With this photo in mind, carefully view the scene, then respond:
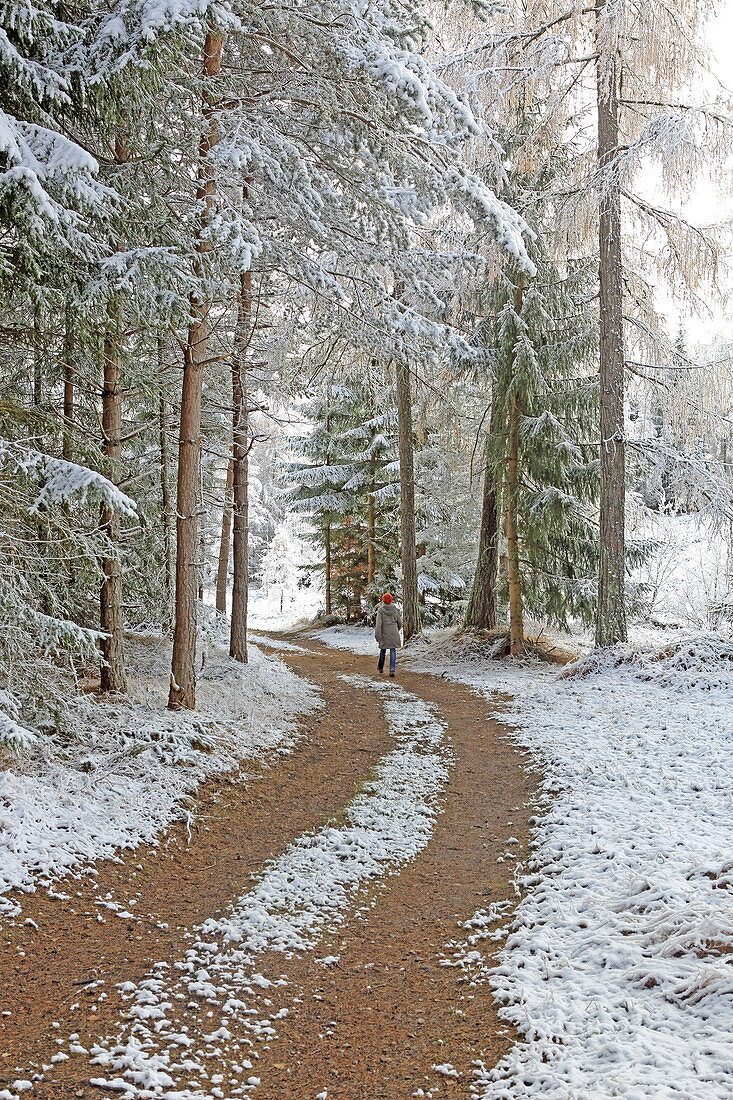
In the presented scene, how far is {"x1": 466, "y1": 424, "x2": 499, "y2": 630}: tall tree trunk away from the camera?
16578 millimetres

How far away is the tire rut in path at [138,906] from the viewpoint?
3.34 metres

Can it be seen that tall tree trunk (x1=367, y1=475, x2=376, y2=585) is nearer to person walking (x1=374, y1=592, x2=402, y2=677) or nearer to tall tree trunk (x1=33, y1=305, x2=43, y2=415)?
person walking (x1=374, y1=592, x2=402, y2=677)

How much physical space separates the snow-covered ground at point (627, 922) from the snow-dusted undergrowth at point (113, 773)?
2.97 metres

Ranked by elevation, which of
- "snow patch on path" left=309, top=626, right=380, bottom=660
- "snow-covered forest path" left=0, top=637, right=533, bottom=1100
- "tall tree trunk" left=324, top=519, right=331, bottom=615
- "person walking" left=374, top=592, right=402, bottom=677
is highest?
"tall tree trunk" left=324, top=519, right=331, bottom=615

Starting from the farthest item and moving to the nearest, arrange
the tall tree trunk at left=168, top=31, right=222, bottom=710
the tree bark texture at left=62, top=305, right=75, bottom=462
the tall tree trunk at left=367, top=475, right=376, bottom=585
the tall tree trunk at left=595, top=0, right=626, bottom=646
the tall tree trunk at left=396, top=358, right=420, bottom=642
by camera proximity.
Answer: the tall tree trunk at left=367, top=475, right=376, bottom=585 < the tall tree trunk at left=396, top=358, right=420, bottom=642 < the tall tree trunk at left=595, top=0, right=626, bottom=646 < the tall tree trunk at left=168, top=31, right=222, bottom=710 < the tree bark texture at left=62, top=305, right=75, bottom=462

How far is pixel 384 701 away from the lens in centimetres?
1173

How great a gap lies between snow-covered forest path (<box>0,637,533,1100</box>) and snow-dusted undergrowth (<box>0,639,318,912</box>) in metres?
0.24

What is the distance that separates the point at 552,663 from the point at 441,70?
11.1 meters

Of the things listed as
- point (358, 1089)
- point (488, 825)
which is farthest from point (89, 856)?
point (488, 825)

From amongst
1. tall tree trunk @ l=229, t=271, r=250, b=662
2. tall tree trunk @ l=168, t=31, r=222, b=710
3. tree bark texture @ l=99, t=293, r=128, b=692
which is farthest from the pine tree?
tree bark texture @ l=99, t=293, r=128, b=692

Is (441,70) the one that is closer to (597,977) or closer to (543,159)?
(543,159)

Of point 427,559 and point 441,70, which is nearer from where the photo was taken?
point 441,70

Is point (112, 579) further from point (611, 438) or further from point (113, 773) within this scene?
point (611, 438)

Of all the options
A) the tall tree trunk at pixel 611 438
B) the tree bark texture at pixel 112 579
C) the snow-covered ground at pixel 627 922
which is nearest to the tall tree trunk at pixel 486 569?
→ the tall tree trunk at pixel 611 438
